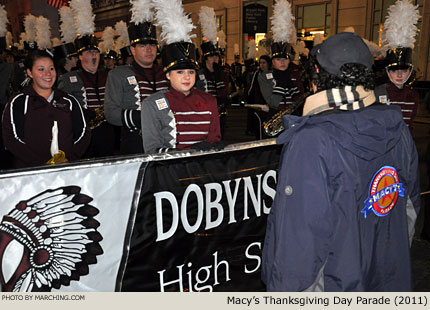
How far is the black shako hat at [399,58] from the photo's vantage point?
5707mm

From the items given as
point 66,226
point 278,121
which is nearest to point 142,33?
point 278,121

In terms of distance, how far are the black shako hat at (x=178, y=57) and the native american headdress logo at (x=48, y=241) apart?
5.00ft

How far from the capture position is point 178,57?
11.9 ft

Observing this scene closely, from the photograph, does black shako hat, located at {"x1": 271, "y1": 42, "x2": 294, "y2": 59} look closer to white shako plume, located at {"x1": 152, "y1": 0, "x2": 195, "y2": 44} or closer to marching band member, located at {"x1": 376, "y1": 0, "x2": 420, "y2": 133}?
marching band member, located at {"x1": 376, "y1": 0, "x2": 420, "y2": 133}

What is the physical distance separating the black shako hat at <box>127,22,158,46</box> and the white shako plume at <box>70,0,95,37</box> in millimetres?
2287

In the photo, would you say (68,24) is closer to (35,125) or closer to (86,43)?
(86,43)

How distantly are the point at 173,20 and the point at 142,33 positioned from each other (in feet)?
4.47

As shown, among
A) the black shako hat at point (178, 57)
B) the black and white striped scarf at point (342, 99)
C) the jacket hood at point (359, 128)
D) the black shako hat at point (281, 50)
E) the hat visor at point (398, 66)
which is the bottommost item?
the jacket hood at point (359, 128)

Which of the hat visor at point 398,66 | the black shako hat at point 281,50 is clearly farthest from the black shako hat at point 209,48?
the hat visor at point 398,66

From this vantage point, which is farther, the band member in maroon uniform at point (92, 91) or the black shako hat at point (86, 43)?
the black shako hat at point (86, 43)

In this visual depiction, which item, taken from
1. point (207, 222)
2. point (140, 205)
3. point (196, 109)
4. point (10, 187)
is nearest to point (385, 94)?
point (196, 109)

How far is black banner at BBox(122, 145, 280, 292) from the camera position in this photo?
293 centimetres

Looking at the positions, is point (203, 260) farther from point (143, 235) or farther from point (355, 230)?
point (355, 230)

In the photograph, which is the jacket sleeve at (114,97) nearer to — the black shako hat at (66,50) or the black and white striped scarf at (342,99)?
the black and white striped scarf at (342,99)
